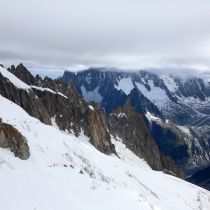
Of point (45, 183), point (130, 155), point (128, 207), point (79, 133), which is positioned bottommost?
point (130, 155)

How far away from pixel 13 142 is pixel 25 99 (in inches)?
3292

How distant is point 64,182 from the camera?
3834 centimetres

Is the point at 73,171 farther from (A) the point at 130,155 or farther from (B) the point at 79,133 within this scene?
(A) the point at 130,155

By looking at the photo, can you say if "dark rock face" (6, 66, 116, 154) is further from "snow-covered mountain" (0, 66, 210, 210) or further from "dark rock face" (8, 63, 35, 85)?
"snow-covered mountain" (0, 66, 210, 210)

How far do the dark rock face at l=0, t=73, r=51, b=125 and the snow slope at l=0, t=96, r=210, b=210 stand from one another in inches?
2104

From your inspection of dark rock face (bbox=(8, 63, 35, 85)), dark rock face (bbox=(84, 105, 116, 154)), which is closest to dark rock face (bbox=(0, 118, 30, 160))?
dark rock face (bbox=(84, 105, 116, 154))

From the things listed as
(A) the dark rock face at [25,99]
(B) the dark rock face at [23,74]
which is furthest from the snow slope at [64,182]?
(B) the dark rock face at [23,74]

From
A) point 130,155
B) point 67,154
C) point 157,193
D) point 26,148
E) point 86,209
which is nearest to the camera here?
point 86,209

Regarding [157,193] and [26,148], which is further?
[157,193]

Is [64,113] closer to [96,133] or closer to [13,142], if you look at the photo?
[96,133]

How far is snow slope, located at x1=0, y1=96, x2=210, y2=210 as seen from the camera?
32.1m

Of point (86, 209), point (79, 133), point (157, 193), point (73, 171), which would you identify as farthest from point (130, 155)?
point (86, 209)

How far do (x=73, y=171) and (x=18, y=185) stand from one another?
1110 centimetres

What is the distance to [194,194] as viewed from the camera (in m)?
73.6
